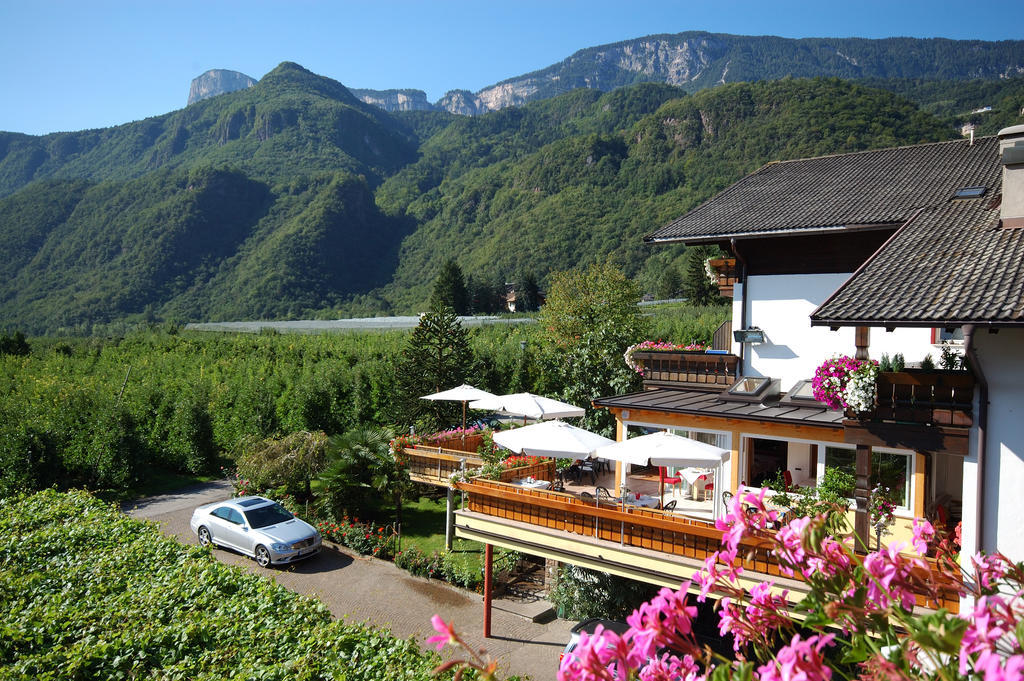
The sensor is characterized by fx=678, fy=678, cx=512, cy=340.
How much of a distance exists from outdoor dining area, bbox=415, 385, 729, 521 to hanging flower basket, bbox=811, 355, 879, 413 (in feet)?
6.30

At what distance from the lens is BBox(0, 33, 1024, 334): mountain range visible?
215ft

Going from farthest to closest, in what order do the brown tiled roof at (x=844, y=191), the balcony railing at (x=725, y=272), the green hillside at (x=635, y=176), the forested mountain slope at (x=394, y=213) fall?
1. the forested mountain slope at (x=394, y=213)
2. the green hillside at (x=635, y=176)
3. the balcony railing at (x=725, y=272)
4. the brown tiled roof at (x=844, y=191)

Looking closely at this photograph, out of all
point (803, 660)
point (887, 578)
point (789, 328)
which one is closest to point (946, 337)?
point (789, 328)

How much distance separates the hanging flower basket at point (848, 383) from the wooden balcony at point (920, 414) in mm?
117

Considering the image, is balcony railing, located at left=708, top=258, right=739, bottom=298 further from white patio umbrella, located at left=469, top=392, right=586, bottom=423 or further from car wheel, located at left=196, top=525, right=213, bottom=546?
car wheel, located at left=196, top=525, right=213, bottom=546

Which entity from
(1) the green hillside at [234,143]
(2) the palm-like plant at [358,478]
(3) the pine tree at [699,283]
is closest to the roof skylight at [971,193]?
(2) the palm-like plant at [358,478]

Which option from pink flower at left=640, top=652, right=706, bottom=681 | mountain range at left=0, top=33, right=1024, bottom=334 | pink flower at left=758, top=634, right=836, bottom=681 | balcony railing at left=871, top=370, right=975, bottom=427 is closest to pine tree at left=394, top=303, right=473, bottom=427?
balcony railing at left=871, top=370, right=975, bottom=427

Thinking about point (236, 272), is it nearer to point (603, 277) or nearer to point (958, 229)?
point (603, 277)

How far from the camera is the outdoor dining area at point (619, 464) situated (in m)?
10.9

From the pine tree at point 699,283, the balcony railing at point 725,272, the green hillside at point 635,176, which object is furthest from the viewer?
the green hillside at point 635,176

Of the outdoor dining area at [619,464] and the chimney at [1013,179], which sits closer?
the chimney at [1013,179]

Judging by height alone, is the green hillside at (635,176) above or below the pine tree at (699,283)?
above

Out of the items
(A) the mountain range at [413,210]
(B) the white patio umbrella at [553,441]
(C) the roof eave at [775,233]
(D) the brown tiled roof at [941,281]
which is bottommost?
(B) the white patio umbrella at [553,441]

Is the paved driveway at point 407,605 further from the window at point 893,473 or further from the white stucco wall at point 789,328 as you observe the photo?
the white stucco wall at point 789,328
